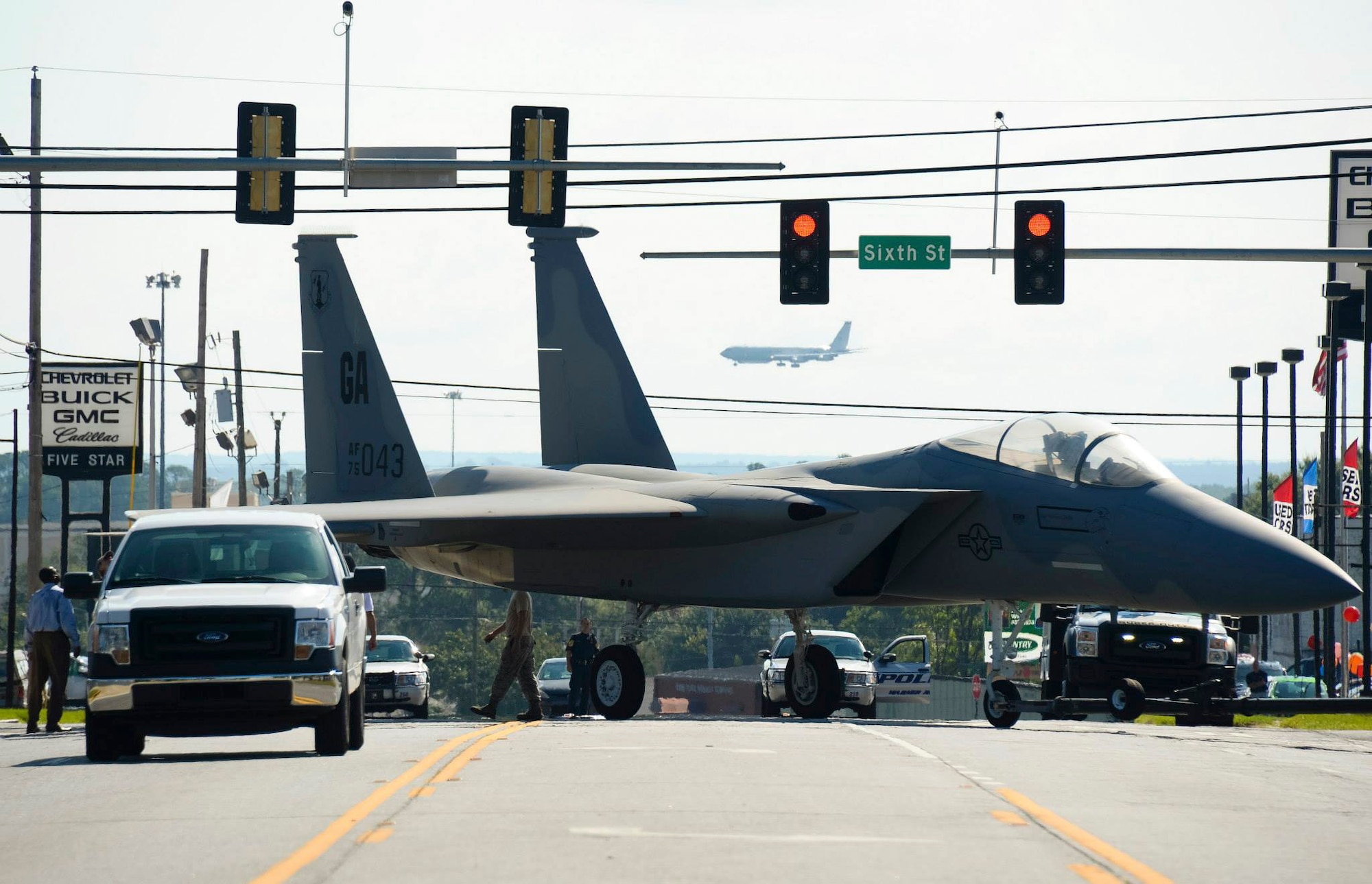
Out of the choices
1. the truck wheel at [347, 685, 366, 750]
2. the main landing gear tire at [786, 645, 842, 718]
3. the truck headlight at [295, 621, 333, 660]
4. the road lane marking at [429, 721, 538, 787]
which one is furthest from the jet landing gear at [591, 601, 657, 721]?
the truck headlight at [295, 621, 333, 660]

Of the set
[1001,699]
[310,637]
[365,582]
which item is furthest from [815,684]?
[310,637]

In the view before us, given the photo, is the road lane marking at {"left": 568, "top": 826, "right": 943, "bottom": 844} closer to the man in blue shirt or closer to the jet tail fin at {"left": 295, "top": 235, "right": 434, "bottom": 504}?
the man in blue shirt

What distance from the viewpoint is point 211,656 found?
Answer: 481 inches

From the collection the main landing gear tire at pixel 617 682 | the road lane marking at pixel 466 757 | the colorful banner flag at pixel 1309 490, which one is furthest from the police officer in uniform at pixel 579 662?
the colorful banner flag at pixel 1309 490

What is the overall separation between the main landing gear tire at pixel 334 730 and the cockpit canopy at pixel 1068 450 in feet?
29.0

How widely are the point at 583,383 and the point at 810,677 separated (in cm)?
806

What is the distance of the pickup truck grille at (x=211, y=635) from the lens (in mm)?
12156

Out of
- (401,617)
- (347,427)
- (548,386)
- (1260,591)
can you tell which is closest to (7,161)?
(347,427)

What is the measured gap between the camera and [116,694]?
1210cm

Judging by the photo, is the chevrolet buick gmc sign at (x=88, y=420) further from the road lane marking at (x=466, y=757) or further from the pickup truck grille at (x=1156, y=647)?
the road lane marking at (x=466, y=757)

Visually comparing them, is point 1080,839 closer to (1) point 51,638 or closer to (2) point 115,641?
(2) point 115,641

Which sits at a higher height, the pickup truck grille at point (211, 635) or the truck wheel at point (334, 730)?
the pickup truck grille at point (211, 635)

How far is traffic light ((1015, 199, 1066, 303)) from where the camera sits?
73.1ft

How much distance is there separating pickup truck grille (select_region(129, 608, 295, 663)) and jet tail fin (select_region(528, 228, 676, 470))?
1469cm
